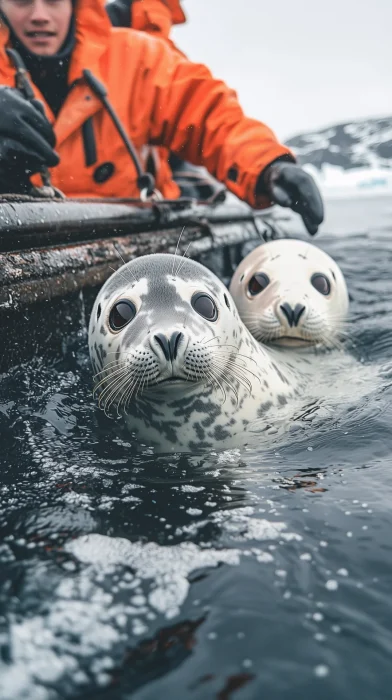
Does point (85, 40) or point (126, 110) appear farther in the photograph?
point (126, 110)

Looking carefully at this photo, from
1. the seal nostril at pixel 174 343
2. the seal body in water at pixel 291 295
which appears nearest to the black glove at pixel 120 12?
the seal body in water at pixel 291 295

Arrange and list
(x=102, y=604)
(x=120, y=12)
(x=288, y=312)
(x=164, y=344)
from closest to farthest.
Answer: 1. (x=102, y=604)
2. (x=164, y=344)
3. (x=288, y=312)
4. (x=120, y=12)

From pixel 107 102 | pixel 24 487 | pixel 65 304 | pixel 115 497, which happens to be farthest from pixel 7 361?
pixel 107 102

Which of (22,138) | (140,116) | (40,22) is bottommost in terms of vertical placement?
(140,116)

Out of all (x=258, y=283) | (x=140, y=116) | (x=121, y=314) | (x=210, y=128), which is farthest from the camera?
(x=140, y=116)

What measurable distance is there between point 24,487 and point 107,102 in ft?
9.21

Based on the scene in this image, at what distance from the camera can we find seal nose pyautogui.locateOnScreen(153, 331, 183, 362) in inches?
67.4

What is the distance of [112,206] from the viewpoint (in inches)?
118

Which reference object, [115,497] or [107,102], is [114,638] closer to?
[115,497]

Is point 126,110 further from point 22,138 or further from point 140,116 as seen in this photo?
point 22,138

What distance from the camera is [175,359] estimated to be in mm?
1725

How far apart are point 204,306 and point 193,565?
936 mm

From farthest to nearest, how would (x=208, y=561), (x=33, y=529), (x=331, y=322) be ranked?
(x=331, y=322), (x=33, y=529), (x=208, y=561)

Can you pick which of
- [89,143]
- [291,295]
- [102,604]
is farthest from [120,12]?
[102,604]
